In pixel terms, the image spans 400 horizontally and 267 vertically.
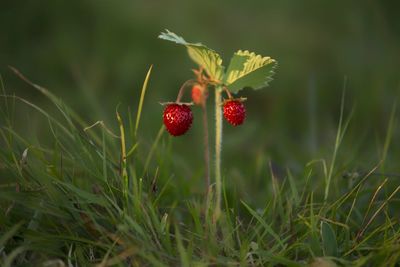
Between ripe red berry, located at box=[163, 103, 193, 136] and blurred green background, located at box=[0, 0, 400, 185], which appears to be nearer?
ripe red berry, located at box=[163, 103, 193, 136]

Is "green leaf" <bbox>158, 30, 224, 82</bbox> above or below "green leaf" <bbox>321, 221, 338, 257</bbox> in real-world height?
above

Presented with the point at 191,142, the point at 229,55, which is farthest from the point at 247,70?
the point at 229,55

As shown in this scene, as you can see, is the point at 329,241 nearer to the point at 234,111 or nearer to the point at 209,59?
the point at 234,111

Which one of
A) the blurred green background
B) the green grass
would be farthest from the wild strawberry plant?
the blurred green background

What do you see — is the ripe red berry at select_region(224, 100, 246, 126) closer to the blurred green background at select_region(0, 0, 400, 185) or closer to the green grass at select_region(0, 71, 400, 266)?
the green grass at select_region(0, 71, 400, 266)

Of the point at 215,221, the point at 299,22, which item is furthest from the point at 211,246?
the point at 299,22

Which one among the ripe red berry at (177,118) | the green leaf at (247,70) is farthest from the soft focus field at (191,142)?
the green leaf at (247,70)

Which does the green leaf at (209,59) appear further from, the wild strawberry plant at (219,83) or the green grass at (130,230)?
the green grass at (130,230)
